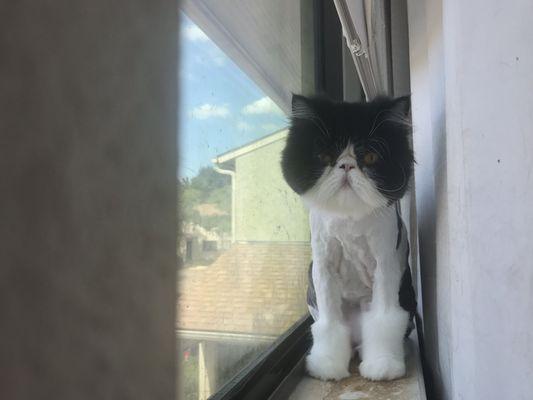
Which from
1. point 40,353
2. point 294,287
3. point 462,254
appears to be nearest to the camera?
point 40,353

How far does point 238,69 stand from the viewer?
860 millimetres

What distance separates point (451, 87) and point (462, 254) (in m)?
0.23

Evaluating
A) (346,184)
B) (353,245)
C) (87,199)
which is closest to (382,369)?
(353,245)

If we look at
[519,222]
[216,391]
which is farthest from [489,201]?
[216,391]

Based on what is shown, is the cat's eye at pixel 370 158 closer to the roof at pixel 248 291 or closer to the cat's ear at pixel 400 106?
the cat's ear at pixel 400 106

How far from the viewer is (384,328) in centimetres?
91

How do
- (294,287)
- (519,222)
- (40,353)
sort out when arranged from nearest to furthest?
(40,353) < (519,222) < (294,287)

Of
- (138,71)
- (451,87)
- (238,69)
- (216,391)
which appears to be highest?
(238,69)

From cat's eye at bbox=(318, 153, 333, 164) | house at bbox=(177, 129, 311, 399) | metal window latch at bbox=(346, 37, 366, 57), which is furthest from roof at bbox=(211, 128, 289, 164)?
metal window latch at bbox=(346, 37, 366, 57)

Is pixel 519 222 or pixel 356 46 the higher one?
pixel 356 46

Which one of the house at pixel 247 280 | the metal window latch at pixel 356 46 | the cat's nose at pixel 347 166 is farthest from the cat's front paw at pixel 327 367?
the metal window latch at pixel 356 46

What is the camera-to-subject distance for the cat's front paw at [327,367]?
0.91 meters

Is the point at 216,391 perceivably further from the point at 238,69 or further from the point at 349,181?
the point at 238,69

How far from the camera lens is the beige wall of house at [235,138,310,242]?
917 mm
